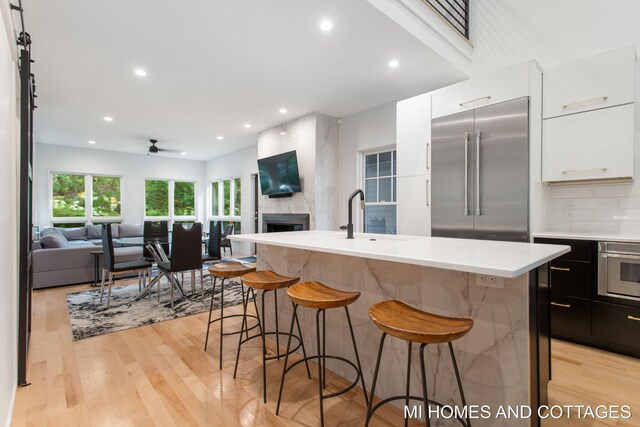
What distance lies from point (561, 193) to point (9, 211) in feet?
14.2

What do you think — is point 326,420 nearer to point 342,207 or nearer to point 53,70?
point 342,207

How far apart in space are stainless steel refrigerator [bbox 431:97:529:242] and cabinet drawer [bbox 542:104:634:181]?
0.34 meters

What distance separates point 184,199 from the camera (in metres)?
9.34

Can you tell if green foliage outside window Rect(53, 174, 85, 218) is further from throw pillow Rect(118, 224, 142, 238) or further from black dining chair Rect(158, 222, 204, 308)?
black dining chair Rect(158, 222, 204, 308)

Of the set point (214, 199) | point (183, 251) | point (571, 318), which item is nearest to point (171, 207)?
point (214, 199)

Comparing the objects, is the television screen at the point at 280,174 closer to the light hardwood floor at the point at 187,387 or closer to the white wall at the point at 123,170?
the light hardwood floor at the point at 187,387

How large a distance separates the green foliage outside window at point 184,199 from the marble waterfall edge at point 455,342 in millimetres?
8209

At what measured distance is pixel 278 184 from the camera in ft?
18.4

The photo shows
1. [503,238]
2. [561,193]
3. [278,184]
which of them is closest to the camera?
A: [503,238]

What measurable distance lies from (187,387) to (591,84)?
3876 millimetres

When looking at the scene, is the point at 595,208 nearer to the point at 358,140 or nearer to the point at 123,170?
the point at 358,140

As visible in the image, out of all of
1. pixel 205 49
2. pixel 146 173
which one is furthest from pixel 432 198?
pixel 146 173

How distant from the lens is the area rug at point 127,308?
10.2 feet

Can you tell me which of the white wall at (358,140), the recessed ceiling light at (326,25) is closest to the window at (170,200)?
the white wall at (358,140)
